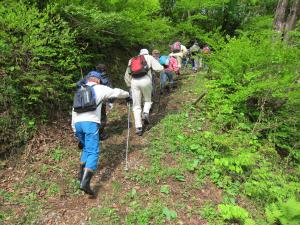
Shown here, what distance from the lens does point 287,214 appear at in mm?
4617

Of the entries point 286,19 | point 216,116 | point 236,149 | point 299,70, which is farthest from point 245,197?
point 286,19

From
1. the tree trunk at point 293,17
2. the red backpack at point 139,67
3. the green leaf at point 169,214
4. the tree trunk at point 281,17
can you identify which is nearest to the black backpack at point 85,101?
the red backpack at point 139,67

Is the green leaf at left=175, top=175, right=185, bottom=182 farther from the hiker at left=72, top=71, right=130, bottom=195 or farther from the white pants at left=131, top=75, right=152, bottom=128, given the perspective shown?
the white pants at left=131, top=75, right=152, bottom=128

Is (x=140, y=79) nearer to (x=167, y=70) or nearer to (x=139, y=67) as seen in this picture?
(x=139, y=67)

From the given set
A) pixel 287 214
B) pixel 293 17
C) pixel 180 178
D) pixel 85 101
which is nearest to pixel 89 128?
pixel 85 101

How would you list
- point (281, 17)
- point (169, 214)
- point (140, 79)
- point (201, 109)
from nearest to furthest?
point (169, 214)
point (140, 79)
point (201, 109)
point (281, 17)

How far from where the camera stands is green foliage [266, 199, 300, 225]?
4541 mm

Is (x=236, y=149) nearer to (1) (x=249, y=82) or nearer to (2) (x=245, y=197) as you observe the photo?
(2) (x=245, y=197)

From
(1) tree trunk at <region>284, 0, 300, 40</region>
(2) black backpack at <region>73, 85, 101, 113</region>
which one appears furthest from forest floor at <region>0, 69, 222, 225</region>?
(1) tree trunk at <region>284, 0, 300, 40</region>

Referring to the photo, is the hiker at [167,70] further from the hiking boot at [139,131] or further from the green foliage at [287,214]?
the green foliage at [287,214]

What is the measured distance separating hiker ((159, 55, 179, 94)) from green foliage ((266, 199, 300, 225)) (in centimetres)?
604

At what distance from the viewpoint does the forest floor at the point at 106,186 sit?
14.9ft

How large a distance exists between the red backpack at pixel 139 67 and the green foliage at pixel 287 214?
404 cm

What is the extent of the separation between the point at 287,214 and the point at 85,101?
4.06 meters
